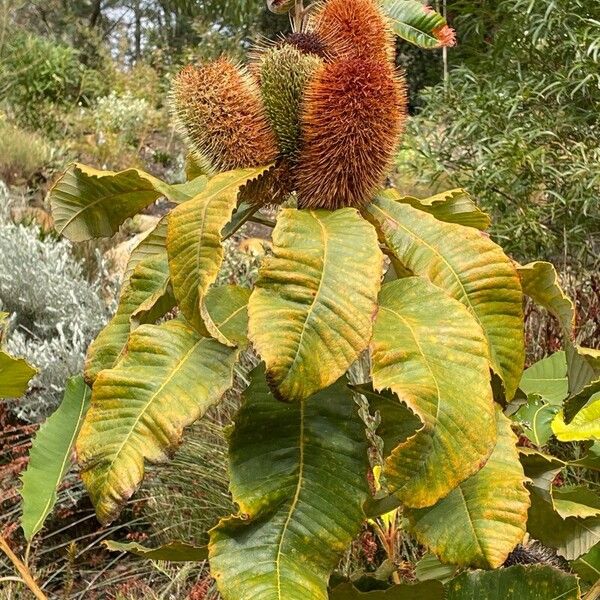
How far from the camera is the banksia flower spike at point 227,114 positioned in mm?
1108

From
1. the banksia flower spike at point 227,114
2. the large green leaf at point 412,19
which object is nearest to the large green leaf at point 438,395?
the banksia flower spike at point 227,114

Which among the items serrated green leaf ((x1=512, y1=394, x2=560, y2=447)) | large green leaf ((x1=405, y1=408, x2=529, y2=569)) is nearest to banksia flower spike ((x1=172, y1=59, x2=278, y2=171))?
large green leaf ((x1=405, y1=408, x2=529, y2=569))

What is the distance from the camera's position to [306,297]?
36.7 inches

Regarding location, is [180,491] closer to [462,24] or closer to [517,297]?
[517,297]

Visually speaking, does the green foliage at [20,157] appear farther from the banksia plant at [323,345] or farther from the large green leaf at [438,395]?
the large green leaf at [438,395]

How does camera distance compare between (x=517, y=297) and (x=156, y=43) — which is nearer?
(x=517, y=297)

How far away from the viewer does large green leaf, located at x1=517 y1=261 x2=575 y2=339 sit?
1082mm

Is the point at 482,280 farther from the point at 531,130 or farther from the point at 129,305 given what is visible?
the point at 531,130

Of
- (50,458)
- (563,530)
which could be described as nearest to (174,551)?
(50,458)

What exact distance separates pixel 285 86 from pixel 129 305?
1.21 ft

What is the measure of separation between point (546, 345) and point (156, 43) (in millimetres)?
15642

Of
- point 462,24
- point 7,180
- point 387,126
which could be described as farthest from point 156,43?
point 387,126

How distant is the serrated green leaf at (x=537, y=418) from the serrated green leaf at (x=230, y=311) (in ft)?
1.70

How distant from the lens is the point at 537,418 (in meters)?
1.35
